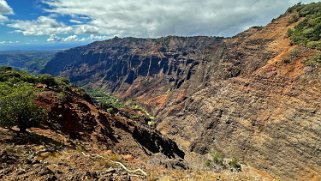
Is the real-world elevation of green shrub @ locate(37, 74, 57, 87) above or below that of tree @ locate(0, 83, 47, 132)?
below

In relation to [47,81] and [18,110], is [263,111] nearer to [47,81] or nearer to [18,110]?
[47,81]

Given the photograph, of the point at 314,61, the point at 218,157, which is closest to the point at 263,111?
the point at 218,157

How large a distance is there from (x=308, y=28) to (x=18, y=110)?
53.6 metres

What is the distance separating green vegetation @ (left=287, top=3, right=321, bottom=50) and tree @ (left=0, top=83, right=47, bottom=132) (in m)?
44.2

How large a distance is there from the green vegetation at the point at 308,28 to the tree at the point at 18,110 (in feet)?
145

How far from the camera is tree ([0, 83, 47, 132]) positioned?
20.5 meters

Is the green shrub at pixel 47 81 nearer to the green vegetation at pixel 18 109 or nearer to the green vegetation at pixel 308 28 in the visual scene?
the green vegetation at pixel 18 109

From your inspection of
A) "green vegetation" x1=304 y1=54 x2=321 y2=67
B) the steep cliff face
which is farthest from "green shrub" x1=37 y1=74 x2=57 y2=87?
"green vegetation" x1=304 y1=54 x2=321 y2=67

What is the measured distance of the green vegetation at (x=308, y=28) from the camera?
5344 centimetres

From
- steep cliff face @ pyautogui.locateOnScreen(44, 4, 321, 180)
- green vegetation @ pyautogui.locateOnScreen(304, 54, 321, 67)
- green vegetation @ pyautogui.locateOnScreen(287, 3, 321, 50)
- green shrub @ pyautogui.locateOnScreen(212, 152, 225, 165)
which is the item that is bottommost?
green shrub @ pyautogui.locateOnScreen(212, 152, 225, 165)

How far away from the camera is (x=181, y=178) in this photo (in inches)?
663

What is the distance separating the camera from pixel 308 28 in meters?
57.9

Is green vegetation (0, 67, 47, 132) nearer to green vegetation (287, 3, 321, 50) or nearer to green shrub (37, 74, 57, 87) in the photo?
green shrub (37, 74, 57, 87)

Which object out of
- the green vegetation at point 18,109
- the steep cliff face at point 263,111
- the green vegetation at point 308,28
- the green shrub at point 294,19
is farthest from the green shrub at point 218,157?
the green shrub at point 294,19
